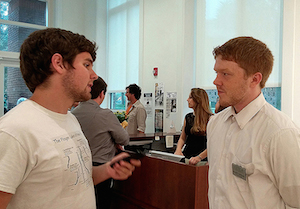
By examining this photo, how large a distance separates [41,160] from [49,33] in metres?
0.58

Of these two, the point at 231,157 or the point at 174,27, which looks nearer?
the point at 231,157

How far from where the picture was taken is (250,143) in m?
1.33

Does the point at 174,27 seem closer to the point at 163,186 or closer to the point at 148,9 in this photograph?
the point at 148,9

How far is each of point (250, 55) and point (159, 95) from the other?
496 cm

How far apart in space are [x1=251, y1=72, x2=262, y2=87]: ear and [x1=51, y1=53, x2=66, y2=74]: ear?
36.6 inches

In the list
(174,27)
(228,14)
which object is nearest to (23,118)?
(228,14)

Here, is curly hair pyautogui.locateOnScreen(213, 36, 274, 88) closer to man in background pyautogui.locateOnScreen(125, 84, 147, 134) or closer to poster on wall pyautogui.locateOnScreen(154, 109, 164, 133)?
man in background pyautogui.locateOnScreen(125, 84, 147, 134)

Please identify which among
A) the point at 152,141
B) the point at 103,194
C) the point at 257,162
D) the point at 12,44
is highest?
the point at 12,44

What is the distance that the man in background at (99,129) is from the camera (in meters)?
2.80

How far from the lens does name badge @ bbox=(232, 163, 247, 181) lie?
1.31 metres

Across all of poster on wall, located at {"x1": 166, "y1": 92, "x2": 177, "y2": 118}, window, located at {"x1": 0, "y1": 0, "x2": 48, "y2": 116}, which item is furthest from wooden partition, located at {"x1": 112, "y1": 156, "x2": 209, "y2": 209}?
window, located at {"x1": 0, "y1": 0, "x2": 48, "y2": 116}

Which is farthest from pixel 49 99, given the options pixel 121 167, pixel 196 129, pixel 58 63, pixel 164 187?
pixel 196 129

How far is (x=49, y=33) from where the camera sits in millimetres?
1327

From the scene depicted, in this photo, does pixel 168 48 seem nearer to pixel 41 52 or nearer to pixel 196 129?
pixel 196 129
